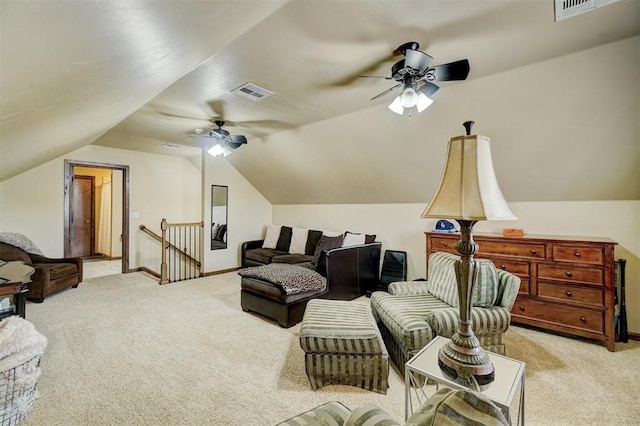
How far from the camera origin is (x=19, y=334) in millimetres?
1816

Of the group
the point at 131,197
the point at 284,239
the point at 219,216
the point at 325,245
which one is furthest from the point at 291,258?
the point at 131,197

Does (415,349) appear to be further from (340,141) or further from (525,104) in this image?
(340,141)

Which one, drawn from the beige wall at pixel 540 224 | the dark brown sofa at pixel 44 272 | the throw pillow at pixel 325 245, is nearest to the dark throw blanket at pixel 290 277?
the throw pillow at pixel 325 245

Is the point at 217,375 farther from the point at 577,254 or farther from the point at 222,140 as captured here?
the point at 577,254

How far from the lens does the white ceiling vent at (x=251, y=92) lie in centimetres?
281

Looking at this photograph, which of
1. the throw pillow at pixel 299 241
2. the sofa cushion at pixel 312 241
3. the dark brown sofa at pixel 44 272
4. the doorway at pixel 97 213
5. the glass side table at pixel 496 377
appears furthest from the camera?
the doorway at pixel 97 213

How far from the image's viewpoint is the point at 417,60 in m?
1.96

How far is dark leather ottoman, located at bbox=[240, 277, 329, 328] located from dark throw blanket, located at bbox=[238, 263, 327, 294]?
0.17 feet

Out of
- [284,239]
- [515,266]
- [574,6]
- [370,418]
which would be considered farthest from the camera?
[284,239]

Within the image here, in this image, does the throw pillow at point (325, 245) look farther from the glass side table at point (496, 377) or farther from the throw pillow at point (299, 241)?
the glass side table at point (496, 377)

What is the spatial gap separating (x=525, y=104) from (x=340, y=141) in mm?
2094

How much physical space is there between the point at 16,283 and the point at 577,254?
4.86 metres

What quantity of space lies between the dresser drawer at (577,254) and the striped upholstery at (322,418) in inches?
109

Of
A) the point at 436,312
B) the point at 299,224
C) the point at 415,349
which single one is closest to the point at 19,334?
the point at 415,349
